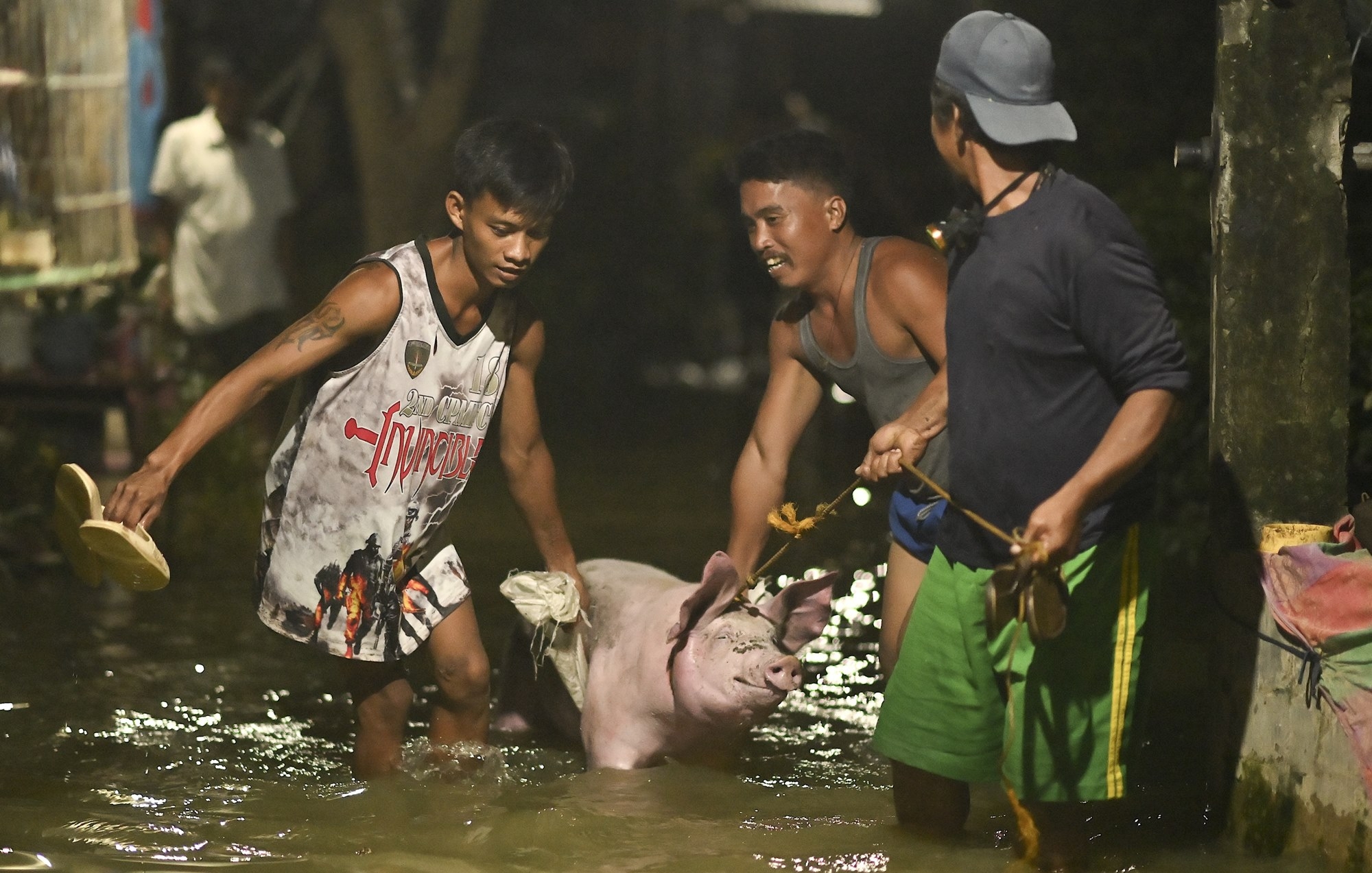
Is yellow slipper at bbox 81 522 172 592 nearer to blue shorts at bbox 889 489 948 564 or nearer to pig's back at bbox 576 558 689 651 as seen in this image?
pig's back at bbox 576 558 689 651

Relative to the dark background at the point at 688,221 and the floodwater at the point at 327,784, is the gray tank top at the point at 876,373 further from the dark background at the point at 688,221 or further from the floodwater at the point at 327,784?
the floodwater at the point at 327,784

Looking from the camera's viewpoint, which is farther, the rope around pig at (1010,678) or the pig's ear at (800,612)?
the pig's ear at (800,612)

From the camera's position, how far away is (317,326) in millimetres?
4410

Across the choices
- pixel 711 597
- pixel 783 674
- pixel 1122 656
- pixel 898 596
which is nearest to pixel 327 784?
pixel 711 597

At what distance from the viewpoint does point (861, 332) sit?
15.5ft

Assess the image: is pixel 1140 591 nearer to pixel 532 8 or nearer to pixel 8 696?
pixel 8 696

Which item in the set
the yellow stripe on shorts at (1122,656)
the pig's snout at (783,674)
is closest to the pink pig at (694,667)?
the pig's snout at (783,674)

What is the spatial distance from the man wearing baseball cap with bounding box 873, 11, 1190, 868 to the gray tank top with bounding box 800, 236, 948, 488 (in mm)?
799

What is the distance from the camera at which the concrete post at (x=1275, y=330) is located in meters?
4.19

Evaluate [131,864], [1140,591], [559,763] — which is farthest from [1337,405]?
[131,864]

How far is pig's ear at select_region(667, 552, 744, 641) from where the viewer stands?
4742 mm

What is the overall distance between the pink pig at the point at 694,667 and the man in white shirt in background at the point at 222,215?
21.3 feet

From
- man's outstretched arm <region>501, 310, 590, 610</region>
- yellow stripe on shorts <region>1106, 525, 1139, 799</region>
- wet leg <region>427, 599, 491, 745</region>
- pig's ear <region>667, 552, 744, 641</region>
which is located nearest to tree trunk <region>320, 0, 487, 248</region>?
man's outstretched arm <region>501, 310, 590, 610</region>

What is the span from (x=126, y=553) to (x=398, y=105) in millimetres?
10138
